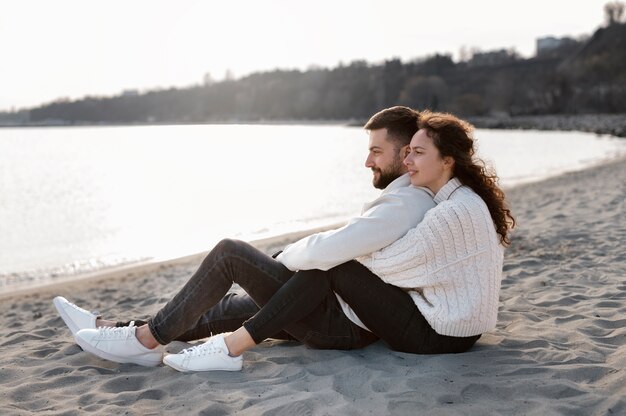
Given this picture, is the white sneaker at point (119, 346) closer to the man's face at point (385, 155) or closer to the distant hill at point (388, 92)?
the man's face at point (385, 155)

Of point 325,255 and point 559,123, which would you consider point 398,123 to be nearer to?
point 325,255

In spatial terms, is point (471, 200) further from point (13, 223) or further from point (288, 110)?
point (288, 110)

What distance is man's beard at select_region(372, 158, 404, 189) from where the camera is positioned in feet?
10.2

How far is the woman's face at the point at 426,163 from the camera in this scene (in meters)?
2.89

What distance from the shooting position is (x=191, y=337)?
11.5 feet

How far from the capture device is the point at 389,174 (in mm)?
3137

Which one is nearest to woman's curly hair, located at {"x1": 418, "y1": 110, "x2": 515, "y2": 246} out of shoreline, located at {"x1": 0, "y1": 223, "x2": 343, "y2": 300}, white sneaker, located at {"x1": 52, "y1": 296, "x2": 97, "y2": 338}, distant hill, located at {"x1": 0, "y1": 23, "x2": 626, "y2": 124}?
white sneaker, located at {"x1": 52, "y1": 296, "x2": 97, "y2": 338}

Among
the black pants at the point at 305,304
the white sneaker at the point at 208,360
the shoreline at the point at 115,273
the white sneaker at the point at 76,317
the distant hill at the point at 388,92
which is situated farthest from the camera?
the distant hill at the point at 388,92

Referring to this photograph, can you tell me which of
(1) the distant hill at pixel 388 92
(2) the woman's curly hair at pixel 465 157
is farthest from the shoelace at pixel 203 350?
(1) the distant hill at pixel 388 92

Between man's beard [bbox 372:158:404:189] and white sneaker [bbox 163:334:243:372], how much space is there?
1.09 m

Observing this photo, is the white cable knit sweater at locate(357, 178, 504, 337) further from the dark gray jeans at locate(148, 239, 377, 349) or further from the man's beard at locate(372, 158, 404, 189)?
the dark gray jeans at locate(148, 239, 377, 349)

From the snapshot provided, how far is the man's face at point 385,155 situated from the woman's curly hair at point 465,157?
0.69ft

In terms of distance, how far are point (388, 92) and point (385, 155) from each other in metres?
103

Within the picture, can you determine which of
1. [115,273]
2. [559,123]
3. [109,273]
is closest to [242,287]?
[115,273]
